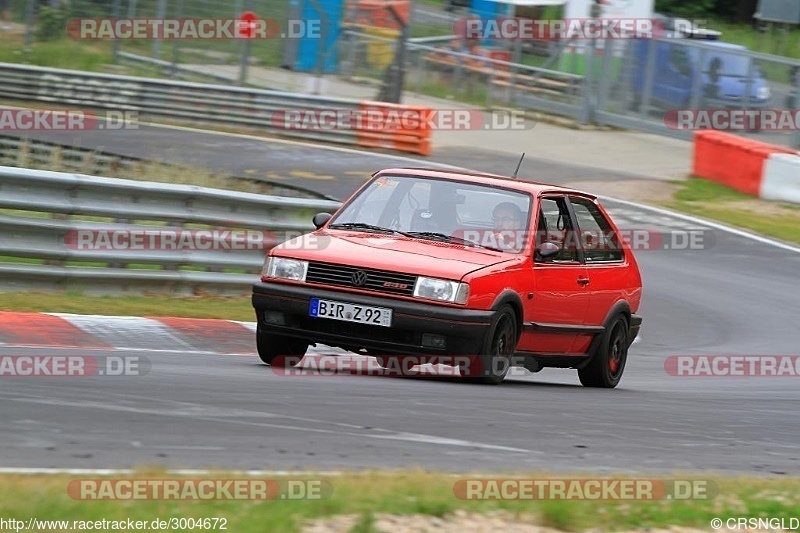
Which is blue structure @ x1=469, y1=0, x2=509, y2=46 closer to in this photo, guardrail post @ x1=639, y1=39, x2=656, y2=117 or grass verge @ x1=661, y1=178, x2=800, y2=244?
guardrail post @ x1=639, y1=39, x2=656, y2=117

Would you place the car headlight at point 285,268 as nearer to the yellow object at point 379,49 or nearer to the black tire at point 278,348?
the black tire at point 278,348

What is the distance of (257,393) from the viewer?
740 cm

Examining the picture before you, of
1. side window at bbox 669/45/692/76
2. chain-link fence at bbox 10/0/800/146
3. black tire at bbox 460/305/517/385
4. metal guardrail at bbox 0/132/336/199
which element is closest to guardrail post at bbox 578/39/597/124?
chain-link fence at bbox 10/0/800/146

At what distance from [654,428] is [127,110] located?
21.6 metres

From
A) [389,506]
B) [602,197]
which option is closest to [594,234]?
[389,506]

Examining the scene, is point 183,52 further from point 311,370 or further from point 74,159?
point 311,370

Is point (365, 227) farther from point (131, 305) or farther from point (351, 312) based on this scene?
point (131, 305)

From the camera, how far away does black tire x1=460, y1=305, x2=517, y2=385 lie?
8.65m

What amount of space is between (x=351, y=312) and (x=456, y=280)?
2.26 feet

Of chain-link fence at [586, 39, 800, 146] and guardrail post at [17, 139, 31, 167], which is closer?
guardrail post at [17, 139, 31, 167]

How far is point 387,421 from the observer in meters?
6.88

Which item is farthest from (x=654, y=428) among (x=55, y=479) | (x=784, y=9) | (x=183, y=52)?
(x=784, y=9)

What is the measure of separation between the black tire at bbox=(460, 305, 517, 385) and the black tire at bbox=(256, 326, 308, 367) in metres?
1.16

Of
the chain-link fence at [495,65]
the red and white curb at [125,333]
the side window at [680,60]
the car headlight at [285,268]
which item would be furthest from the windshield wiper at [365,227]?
the side window at [680,60]
